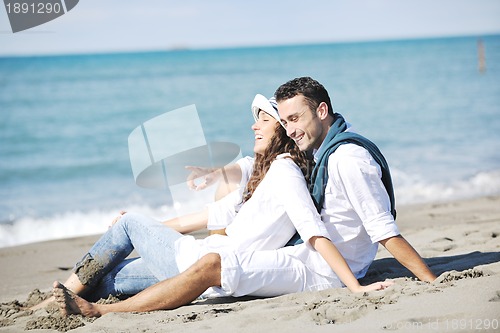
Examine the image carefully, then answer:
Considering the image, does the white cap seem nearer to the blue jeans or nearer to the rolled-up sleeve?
the rolled-up sleeve

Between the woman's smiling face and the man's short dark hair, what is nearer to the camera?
the man's short dark hair

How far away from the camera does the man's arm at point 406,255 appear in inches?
152

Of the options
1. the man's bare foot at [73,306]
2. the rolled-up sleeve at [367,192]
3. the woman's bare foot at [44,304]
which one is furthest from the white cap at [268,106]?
the woman's bare foot at [44,304]

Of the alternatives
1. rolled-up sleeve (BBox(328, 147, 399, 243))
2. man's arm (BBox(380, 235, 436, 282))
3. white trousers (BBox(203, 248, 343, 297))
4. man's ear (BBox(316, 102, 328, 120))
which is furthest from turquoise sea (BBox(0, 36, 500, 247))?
man's arm (BBox(380, 235, 436, 282))

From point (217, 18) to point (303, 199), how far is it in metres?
41.8

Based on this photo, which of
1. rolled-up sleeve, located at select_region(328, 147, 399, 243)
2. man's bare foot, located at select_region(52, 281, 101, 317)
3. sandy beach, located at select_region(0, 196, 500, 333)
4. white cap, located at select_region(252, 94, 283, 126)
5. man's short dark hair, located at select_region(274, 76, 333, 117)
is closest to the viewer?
sandy beach, located at select_region(0, 196, 500, 333)

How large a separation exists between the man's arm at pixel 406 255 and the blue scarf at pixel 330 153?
321 millimetres

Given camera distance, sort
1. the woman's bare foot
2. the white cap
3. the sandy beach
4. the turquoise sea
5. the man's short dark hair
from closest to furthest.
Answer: the sandy beach → the man's short dark hair → the white cap → the woman's bare foot → the turquoise sea

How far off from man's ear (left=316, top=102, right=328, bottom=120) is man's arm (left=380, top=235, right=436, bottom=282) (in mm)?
824

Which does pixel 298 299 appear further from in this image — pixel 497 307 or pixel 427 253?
pixel 427 253

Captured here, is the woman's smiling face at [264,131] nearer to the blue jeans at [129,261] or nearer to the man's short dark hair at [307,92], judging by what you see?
the man's short dark hair at [307,92]

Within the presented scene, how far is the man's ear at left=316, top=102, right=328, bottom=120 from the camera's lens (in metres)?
4.09

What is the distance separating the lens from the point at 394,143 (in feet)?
50.9

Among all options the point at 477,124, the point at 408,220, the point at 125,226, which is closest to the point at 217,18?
the point at 477,124
